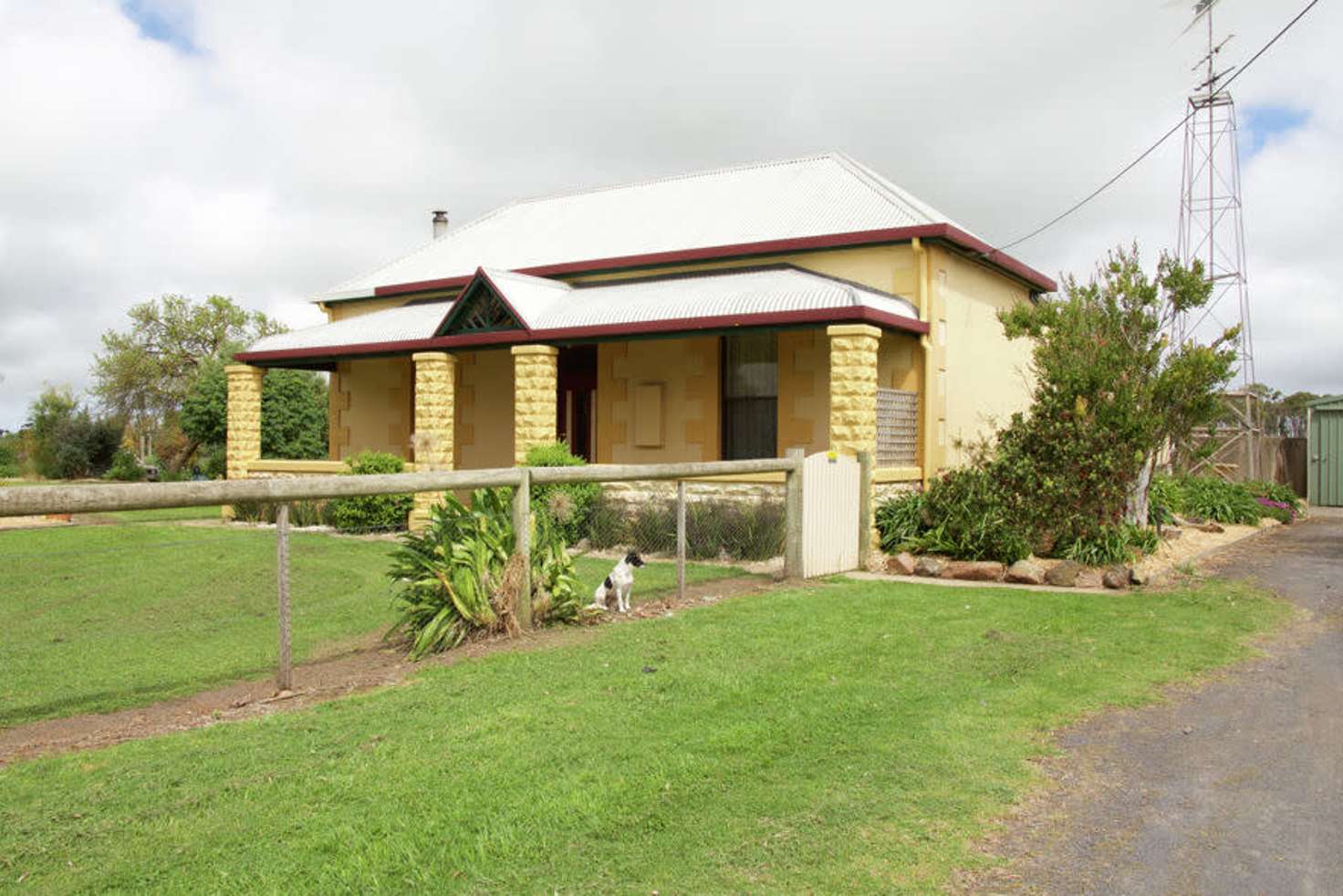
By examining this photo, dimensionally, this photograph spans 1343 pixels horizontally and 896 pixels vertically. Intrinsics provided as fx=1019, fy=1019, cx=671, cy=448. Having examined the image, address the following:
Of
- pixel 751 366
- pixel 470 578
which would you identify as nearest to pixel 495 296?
pixel 751 366

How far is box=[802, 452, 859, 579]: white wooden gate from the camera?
11.2 metres

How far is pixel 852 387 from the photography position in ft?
44.0

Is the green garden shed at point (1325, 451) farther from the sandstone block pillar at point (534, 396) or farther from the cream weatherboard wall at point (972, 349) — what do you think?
the sandstone block pillar at point (534, 396)

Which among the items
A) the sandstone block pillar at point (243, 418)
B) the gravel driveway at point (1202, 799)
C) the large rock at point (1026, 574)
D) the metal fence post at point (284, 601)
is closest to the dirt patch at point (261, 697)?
the metal fence post at point (284, 601)

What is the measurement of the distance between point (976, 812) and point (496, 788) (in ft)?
6.65

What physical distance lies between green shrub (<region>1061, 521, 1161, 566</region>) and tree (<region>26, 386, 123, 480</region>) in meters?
40.3

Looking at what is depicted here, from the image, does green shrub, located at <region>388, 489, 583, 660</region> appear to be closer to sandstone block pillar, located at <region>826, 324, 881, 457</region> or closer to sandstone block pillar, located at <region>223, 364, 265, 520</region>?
sandstone block pillar, located at <region>826, 324, 881, 457</region>

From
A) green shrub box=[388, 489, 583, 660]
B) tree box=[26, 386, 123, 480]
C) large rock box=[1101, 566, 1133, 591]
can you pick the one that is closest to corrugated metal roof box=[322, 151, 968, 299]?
large rock box=[1101, 566, 1133, 591]

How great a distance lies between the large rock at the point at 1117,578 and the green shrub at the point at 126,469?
3425 cm

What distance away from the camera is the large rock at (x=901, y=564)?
11969mm

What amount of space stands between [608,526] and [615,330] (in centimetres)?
332

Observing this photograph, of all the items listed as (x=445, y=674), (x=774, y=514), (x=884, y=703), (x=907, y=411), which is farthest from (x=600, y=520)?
(x=884, y=703)

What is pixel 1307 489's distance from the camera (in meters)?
26.8

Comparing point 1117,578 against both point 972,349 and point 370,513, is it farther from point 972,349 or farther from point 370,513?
point 370,513
